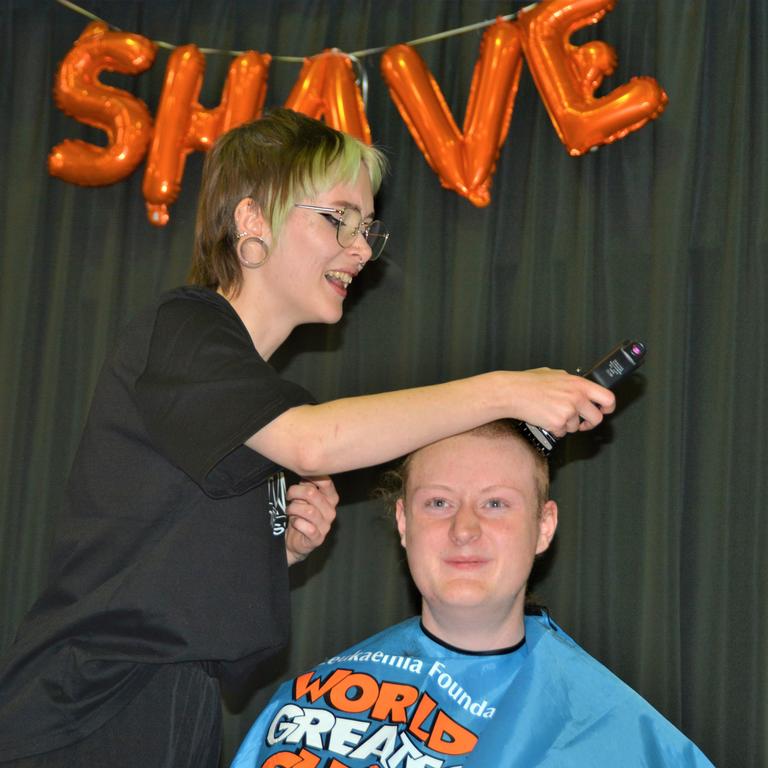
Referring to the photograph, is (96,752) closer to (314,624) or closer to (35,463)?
(314,624)

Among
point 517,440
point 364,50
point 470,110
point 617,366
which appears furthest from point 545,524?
point 364,50

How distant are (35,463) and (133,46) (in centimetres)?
114

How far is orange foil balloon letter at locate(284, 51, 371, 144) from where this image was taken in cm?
259

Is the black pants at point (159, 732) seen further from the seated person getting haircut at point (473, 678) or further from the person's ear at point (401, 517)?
the person's ear at point (401, 517)

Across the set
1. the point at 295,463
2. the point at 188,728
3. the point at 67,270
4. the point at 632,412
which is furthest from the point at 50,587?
the point at 67,270

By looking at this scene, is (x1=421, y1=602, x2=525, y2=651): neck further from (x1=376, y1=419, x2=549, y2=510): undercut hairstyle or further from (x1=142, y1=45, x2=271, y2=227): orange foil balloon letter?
(x1=142, y1=45, x2=271, y2=227): orange foil balloon letter

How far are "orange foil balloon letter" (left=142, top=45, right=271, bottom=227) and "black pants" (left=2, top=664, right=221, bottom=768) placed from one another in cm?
165

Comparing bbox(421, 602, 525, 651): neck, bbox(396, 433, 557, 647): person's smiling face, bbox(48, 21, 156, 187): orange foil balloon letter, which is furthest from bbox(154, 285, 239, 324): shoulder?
bbox(48, 21, 156, 187): orange foil balloon letter

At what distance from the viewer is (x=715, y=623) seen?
2.32 metres

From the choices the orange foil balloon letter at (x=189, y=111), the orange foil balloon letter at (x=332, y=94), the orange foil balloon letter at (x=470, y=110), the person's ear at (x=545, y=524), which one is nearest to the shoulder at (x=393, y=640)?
the person's ear at (x=545, y=524)

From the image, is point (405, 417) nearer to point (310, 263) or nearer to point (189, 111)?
point (310, 263)

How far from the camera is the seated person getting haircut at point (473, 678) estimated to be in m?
1.64

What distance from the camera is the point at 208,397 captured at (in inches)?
50.9

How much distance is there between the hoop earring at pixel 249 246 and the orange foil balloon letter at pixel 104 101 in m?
1.35
